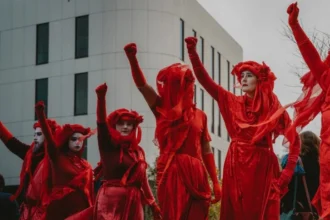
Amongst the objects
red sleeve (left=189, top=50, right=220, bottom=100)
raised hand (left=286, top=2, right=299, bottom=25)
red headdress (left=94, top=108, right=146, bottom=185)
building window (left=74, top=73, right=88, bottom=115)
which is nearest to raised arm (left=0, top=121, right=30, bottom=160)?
red headdress (left=94, top=108, right=146, bottom=185)

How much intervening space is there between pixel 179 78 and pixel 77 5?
2465 centimetres

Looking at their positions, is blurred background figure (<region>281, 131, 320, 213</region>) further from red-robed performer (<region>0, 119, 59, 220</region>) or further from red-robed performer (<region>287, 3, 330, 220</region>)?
red-robed performer (<region>0, 119, 59, 220</region>)

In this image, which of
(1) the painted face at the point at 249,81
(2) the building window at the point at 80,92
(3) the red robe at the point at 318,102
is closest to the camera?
(3) the red robe at the point at 318,102

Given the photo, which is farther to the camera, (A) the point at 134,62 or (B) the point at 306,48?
(A) the point at 134,62

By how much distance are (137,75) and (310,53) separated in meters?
2.16

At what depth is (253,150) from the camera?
8391mm

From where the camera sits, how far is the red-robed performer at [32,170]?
1030 cm

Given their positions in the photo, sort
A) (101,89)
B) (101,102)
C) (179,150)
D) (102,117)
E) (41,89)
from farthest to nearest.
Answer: (41,89) < (179,150) < (102,117) < (101,102) < (101,89)

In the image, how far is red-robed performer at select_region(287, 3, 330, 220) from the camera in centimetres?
680

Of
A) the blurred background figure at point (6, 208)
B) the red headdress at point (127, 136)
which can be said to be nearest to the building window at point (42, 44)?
the blurred background figure at point (6, 208)

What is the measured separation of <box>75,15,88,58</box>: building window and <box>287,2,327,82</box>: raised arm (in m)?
25.7

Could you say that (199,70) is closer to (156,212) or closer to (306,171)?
(156,212)

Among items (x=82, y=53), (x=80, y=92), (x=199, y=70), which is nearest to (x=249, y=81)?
A: (x=199, y=70)

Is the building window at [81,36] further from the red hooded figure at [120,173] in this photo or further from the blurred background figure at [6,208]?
the red hooded figure at [120,173]
